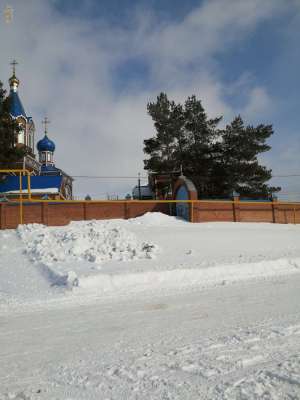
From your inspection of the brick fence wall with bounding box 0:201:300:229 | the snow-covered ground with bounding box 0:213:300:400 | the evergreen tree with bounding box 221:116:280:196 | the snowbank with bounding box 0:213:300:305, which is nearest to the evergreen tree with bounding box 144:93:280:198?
the evergreen tree with bounding box 221:116:280:196

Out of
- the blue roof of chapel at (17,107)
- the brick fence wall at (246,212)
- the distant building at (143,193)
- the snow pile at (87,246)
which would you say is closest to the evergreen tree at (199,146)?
the distant building at (143,193)

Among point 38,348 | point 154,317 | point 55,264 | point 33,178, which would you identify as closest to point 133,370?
A: point 38,348

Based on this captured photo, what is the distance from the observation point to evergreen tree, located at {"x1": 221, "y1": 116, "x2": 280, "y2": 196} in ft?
105

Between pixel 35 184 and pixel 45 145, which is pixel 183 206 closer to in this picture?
pixel 35 184

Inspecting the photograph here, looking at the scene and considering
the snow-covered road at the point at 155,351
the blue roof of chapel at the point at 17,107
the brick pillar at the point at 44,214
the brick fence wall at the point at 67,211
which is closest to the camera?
the snow-covered road at the point at 155,351

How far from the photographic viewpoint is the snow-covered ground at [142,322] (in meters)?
2.92

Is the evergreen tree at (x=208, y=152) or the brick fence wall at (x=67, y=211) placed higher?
the evergreen tree at (x=208, y=152)

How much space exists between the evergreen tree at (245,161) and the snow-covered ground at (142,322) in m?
21.1

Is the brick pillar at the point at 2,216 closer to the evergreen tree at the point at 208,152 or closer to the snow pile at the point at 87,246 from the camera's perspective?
the snow pile at the point at 87,246

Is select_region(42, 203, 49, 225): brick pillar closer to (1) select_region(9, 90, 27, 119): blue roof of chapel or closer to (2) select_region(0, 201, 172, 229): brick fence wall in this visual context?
(2) select_region(0, 201, 172, 229): brick fence wall

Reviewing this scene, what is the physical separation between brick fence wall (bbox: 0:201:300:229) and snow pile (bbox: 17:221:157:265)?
459 centimetres

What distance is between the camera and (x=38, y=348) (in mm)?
3939

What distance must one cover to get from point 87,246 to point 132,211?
28.7ft

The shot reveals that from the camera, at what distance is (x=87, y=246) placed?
11.3 metres
